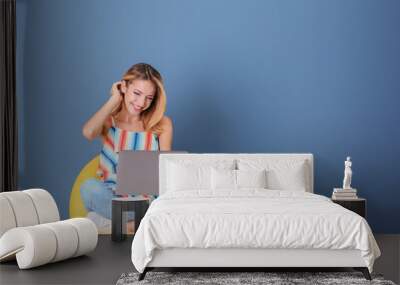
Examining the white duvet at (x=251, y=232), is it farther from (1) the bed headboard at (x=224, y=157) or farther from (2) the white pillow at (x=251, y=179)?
(1) the bed headboard at (x=224, y=157)

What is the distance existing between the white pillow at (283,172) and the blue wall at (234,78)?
52 centimetres

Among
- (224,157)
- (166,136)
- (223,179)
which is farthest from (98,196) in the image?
(223,179)

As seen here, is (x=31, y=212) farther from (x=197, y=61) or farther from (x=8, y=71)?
(x=197, y=61)

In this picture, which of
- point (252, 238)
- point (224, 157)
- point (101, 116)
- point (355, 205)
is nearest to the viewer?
point (252, 238)

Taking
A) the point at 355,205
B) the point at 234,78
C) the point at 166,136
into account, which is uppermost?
the point at 234,78

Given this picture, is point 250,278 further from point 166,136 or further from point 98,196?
point 98,196

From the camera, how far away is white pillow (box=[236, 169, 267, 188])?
643 centimetres

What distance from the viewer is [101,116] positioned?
23.9 ft

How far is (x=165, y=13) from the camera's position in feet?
24.3

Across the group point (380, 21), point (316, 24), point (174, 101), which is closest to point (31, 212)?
point (174, 101)

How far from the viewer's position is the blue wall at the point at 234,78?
7.36m

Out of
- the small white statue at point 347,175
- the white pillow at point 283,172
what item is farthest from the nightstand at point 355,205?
the white pillow at point 283,172

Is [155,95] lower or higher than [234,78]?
lower

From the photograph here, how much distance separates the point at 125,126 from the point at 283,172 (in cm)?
185
